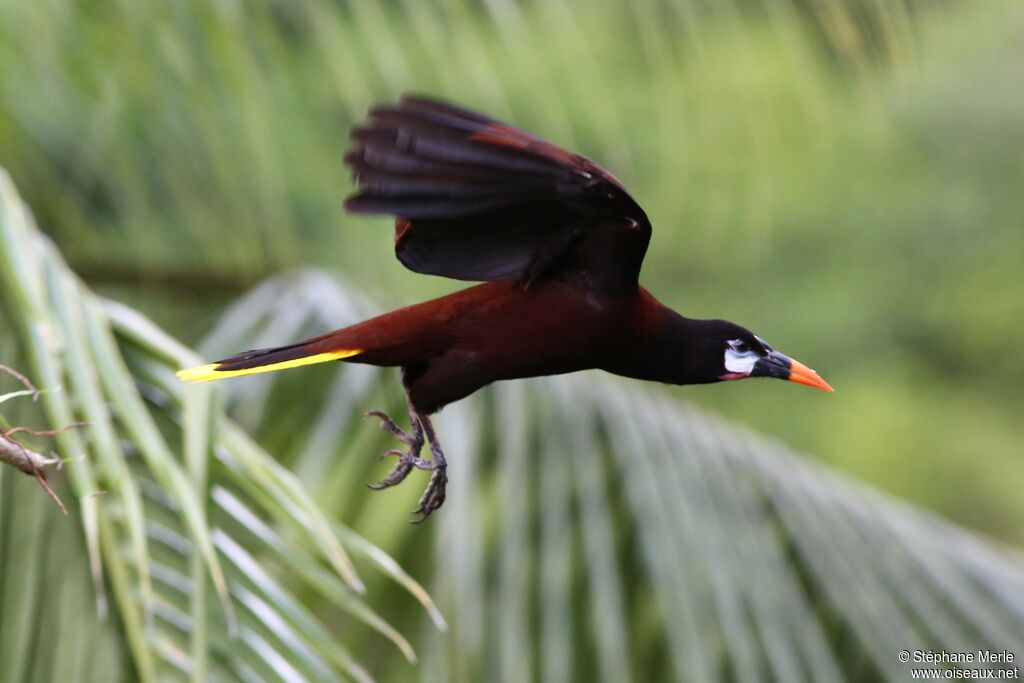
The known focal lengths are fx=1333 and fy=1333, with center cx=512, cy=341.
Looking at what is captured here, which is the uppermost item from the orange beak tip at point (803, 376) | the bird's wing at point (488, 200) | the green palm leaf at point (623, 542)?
the bird's wing at point (488, 200)

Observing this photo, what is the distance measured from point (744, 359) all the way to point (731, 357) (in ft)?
0.06

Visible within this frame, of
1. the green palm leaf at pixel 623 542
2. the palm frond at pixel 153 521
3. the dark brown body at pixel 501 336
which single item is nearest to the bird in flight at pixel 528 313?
the dark brown body at pixel 501 336

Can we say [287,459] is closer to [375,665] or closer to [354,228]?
[375,665]

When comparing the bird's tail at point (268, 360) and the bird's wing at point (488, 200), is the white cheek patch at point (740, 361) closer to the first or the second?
the bird's wing at point (488, 200)

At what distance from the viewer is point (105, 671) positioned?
1188 mm

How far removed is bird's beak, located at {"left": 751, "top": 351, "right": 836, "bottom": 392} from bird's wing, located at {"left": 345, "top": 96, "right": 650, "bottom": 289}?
0.11 meters

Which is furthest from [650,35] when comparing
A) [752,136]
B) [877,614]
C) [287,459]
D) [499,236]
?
[499,236]

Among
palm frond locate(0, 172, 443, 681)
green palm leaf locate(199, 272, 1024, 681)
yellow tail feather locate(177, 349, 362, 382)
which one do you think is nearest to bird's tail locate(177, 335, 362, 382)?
yellow tail feather locate(177, 349, 362, 382)

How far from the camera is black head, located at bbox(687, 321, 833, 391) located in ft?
2.96

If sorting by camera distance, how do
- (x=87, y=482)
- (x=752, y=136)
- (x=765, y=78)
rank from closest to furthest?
1. (x=87, y=482)
2. (x=752, y=136)
3. (x=765, y=78)

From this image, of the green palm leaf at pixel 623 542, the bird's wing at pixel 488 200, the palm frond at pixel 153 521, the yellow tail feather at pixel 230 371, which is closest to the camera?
the bird's wing at pixel 488 200

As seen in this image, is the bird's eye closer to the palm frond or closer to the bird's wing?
the bird's wing

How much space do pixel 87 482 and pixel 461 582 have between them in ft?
2.41

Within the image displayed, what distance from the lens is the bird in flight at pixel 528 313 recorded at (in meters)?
0.85
